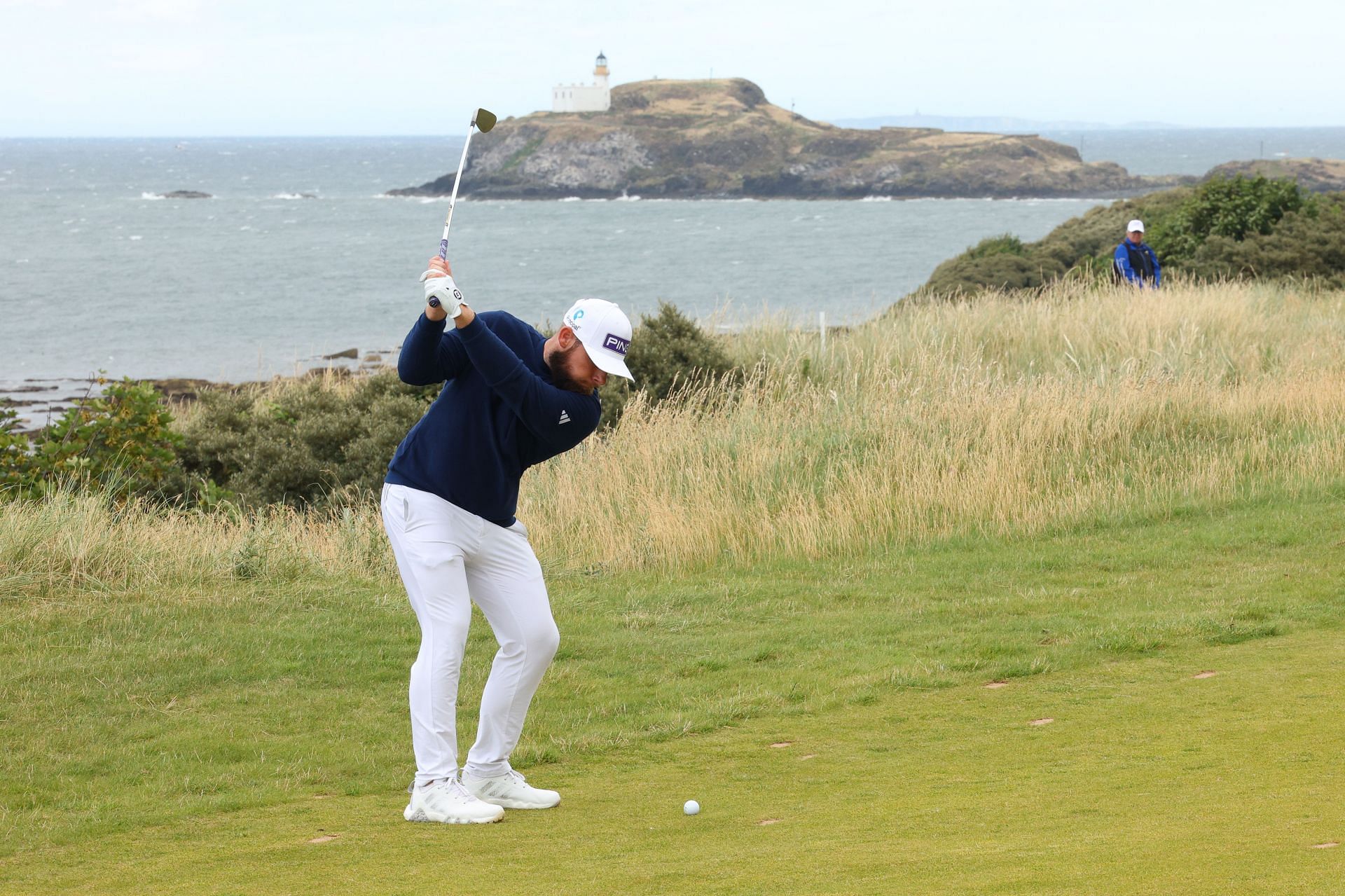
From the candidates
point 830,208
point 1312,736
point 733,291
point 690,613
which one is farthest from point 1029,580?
point 830,208

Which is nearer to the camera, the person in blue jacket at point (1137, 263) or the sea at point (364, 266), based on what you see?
the person in blue jacket at point (1137, 263)

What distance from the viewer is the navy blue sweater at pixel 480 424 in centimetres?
543

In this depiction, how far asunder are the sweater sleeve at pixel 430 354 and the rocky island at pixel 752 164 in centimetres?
15138

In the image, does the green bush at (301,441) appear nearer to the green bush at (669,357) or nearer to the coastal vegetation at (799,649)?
the coastal vegetation at (799,649)

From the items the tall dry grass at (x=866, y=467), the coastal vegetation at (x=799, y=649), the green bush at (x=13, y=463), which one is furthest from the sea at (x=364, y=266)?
the green bush at (x=13, y=463)

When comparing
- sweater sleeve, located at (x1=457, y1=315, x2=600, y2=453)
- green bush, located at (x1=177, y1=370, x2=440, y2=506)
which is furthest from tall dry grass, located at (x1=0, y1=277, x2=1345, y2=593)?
sweater sleeve, located at (x1=457, y1=315, x2=600, y2=453)

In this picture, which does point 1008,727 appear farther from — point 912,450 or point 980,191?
point 980,191

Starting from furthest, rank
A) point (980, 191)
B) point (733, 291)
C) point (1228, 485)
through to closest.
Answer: point (980, 191) → point (733, 291) → point (1228, 485)

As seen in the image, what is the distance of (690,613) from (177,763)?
4.25 metres

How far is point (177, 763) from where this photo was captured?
7.22 metres

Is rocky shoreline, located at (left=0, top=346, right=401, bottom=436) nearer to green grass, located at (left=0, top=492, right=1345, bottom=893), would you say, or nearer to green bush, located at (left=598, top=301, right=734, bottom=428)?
green bush, located at (left=598, top=301, right=734, bottom=428)

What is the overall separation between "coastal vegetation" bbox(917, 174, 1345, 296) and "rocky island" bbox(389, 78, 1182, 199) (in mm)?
120199

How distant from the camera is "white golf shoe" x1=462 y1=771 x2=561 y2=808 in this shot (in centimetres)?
587

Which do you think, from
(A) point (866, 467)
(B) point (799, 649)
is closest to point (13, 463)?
(A) point (866, 467)
